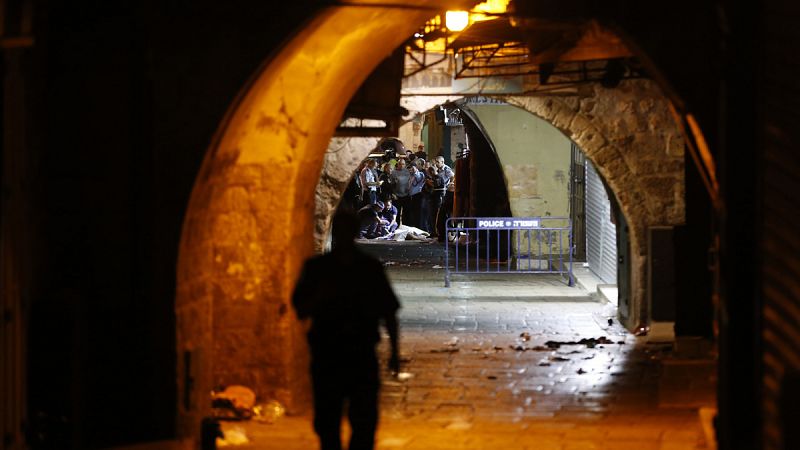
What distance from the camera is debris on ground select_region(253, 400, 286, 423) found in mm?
9438

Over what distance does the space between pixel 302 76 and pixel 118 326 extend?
2.59 metres

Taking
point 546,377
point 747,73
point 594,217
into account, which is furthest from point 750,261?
point 594,217

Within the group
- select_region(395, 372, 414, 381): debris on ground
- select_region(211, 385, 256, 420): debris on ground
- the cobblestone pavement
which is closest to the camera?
the cobblestone pavement

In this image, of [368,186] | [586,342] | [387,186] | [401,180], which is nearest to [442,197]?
[401,180]

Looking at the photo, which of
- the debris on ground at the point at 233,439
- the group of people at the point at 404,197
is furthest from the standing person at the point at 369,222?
the debris on ground at the point at 233,439

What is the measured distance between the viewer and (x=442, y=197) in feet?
95.8

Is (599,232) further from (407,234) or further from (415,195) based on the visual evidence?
(415,195)

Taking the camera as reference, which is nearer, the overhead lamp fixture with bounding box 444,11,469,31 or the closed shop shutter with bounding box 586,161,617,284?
the overhead lamp fixture with bounding box 444,11,469,31

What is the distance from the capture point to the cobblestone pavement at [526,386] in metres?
8.97

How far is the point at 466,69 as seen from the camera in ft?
50.6

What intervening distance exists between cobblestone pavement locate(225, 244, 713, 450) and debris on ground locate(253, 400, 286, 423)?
3.0 inches

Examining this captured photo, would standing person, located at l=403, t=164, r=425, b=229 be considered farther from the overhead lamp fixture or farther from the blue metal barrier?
the overhead lamp fixture

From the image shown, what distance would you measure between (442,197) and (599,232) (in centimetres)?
1037

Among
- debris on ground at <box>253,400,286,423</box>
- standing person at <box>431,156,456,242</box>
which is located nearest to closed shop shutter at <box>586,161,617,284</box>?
standing person at <box>431,156,456,242</box>
